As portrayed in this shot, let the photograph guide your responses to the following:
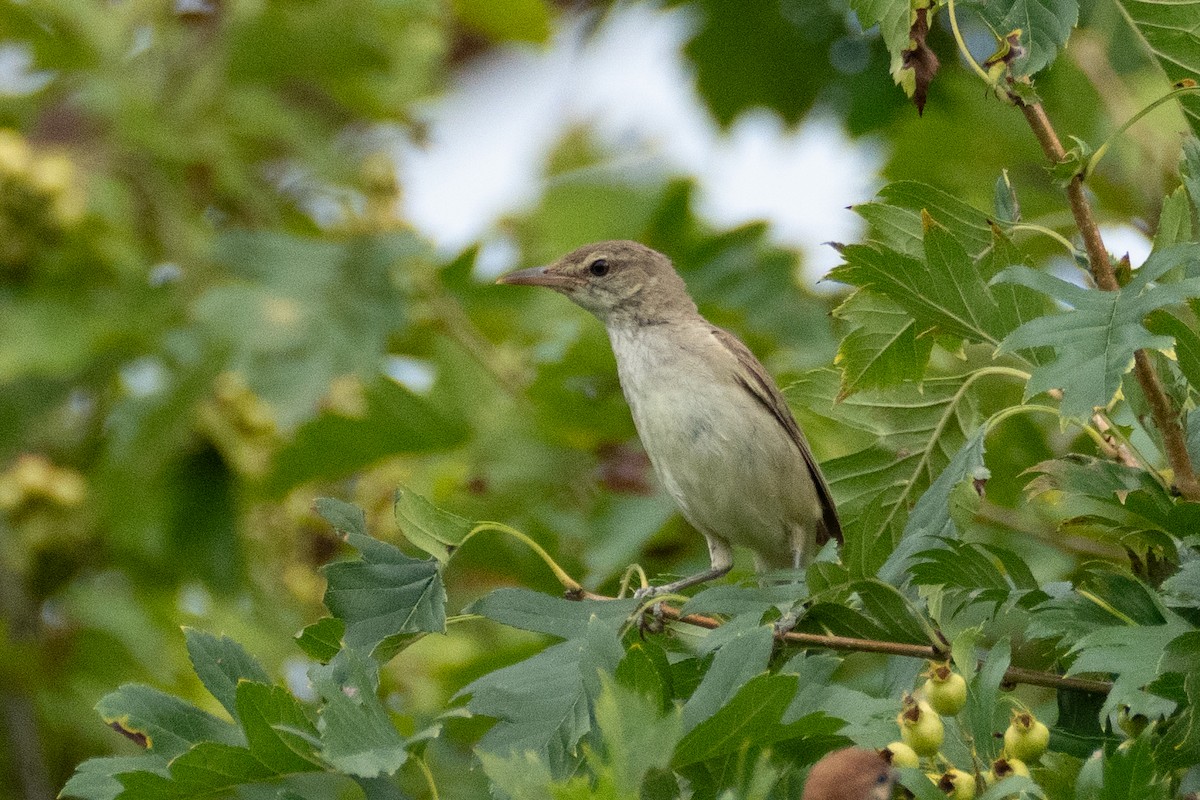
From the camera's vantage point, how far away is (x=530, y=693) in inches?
101

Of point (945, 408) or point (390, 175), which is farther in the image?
point (390, 175)

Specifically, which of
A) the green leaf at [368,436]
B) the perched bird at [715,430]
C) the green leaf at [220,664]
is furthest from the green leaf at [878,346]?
the green leaf at [368,436]

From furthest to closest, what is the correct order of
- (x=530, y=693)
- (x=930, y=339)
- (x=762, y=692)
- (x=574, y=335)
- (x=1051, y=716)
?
(x=574, y=335), (x=1051, y=716), (x=930, y=339), (x=530, y=693), (x=762, y=692)

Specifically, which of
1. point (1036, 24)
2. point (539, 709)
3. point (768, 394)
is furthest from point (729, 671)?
point (768, 394)

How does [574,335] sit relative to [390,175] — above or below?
below

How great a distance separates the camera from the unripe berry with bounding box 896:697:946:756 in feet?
7.09

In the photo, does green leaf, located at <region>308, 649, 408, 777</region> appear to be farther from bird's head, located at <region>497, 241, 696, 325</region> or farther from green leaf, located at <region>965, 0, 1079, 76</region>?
bird's head, located at <region>497, 241, 696, 325</region>

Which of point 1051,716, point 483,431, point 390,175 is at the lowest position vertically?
point 1051,716

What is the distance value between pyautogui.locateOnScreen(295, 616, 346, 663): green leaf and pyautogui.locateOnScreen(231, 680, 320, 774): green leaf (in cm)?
30

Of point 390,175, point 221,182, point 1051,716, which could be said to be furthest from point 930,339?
point 221,182

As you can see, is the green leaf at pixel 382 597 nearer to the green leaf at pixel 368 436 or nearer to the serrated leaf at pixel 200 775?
the serrated leaf at pixel 200 775

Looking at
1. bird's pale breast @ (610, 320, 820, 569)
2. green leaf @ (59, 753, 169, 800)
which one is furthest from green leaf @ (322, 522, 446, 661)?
bird's pale breast @ (610, 320, 820, 569)

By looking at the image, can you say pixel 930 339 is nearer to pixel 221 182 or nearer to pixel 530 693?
pixel 530 693

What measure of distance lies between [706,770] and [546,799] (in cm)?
36
